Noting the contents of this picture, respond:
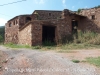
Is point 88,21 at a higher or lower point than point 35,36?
higher

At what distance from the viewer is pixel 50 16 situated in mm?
27578

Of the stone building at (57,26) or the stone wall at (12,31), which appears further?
the stone wall at (12,31)

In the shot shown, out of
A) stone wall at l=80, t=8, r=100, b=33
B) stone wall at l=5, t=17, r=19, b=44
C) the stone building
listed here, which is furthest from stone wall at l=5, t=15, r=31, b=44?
stone wall at l=80, t=8, r=100, b=33

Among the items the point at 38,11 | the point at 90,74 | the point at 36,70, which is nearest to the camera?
the point at 90,74

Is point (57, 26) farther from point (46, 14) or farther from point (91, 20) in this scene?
point (46, 14)

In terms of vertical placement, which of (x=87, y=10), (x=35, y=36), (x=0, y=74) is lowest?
(x=0, y=74)

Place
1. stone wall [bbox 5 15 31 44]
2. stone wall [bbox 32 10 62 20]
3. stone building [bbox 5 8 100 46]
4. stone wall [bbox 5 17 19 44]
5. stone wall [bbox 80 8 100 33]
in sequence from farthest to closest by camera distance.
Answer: stone wall [bbox 5 17 19 44]
stone wall [bbox 5 15 31 44]
stone wall [bbox 32 10 62 20]
stone wall [bbox 80 8 100 33]
stone building [bbox 5 8 100 46]

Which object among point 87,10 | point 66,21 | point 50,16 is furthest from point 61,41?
point 50,16

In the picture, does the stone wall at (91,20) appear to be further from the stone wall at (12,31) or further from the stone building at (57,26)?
the stone wall at (12,31)

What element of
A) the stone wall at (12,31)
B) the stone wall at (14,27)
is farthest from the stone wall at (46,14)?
the stone wall at (12,31)

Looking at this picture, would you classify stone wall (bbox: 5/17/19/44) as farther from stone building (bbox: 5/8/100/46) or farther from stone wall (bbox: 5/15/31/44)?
stone building (bbox: 5/8/100/46)

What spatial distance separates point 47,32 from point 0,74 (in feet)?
48.0

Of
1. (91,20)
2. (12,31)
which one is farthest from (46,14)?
(91,20)

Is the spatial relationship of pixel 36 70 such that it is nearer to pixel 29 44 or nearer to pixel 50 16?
pixel 29 44
